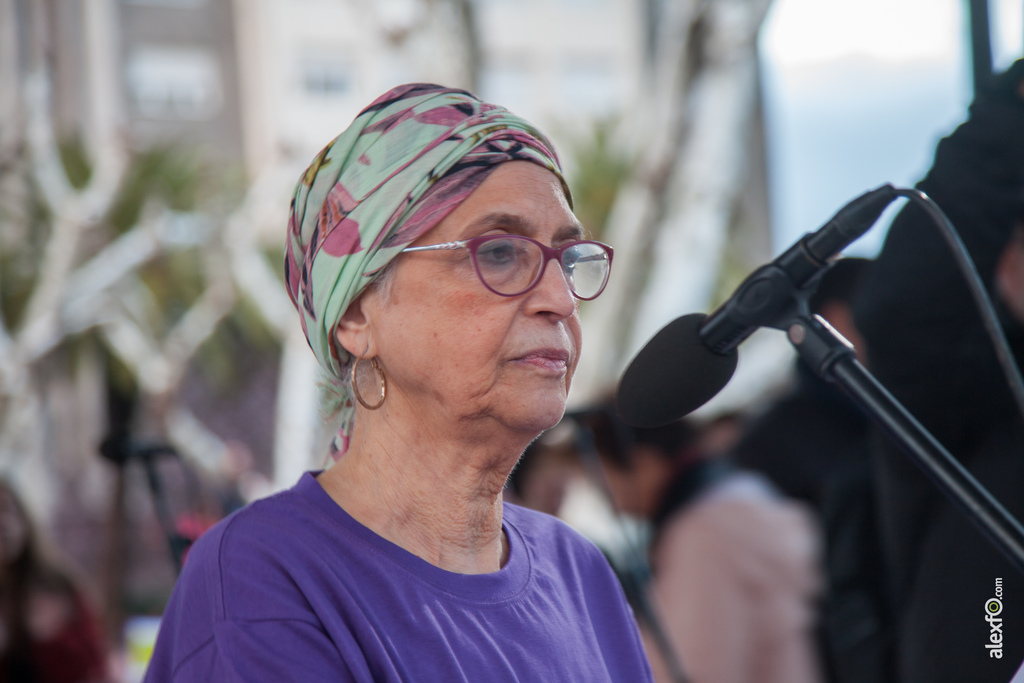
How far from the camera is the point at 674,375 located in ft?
3.83

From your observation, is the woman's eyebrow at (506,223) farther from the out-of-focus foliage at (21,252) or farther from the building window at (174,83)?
the building window at (174,83)

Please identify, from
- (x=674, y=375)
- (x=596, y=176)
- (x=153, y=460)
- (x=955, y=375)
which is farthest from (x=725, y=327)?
(x=596, y=176)

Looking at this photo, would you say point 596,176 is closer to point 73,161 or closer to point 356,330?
point 73,161

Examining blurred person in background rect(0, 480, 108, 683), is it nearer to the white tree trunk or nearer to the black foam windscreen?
the white tree trunk

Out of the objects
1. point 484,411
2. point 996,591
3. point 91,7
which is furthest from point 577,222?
point 91,7

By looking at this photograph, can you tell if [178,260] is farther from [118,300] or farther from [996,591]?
[996,591]

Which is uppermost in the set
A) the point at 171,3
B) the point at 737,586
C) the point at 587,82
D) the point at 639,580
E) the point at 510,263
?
the point at 171,3

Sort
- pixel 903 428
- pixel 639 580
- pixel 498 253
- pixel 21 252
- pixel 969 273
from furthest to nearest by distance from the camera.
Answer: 1. pixel 21 252
2. pixel 639 580
3. pixel 498 253
4. pixel 969 273
5. pixel 903 428

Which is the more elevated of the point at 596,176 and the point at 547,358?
the point at 596,176

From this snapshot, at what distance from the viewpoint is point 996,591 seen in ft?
Answer: 4.59

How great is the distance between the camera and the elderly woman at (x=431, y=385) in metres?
1.10

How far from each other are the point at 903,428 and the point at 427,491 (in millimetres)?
589

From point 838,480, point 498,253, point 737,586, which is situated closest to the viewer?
point 498,253

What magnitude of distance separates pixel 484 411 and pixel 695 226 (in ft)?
12.0
